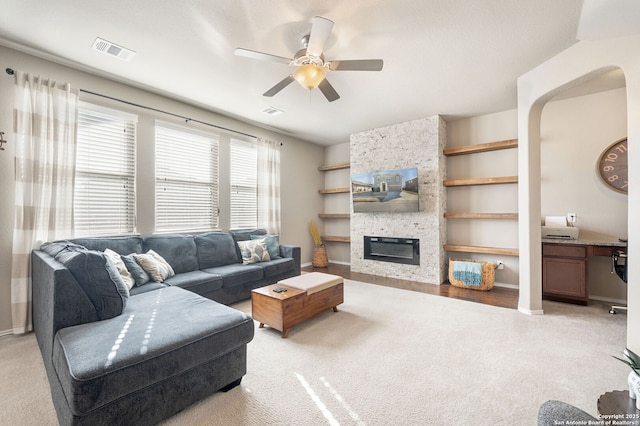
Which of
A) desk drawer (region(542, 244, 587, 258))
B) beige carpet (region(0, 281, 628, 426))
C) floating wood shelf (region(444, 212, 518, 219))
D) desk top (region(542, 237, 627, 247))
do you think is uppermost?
floating wood shelf (region(444, 212, 518, 219))

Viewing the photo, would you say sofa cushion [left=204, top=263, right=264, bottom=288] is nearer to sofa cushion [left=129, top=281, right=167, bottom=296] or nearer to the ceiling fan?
sofa cushion [left=129, top=281, right=167, bottom=296]

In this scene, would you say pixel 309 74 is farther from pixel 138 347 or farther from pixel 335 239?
pixel 335 239

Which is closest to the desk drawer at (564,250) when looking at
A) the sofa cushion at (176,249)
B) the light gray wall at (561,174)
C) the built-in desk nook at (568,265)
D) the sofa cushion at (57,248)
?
the built-in desk nook at (568,265)

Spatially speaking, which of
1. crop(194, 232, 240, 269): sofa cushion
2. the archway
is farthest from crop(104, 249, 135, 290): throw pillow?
the archway

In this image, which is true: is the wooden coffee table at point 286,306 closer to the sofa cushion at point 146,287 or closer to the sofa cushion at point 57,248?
the sofa cushion at point 146,287

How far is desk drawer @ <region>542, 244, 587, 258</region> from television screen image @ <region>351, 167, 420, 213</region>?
5.87 ft

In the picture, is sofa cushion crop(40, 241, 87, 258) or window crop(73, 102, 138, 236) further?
window crop(73, 102, 138, 236)

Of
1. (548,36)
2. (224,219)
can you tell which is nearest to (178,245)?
(224,219)

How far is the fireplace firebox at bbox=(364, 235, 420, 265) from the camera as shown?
16.0 ft

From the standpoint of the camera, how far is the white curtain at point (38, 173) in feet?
8.77

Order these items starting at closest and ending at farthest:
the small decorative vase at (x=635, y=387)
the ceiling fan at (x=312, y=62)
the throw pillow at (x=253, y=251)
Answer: the small decorative vase at (x=635, y=387)
the ceiling fan at (x=312, y=62)
the throw pillow at (x=253, y=251)

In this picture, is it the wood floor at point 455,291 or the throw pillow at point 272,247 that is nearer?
the wood floor at point 455,291

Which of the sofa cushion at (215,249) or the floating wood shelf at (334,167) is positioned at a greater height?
the floating wood shelf at (334,167)

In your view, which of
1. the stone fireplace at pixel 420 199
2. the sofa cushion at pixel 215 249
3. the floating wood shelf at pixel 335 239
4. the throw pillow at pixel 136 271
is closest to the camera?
the throw pillow at pixel 136 271
